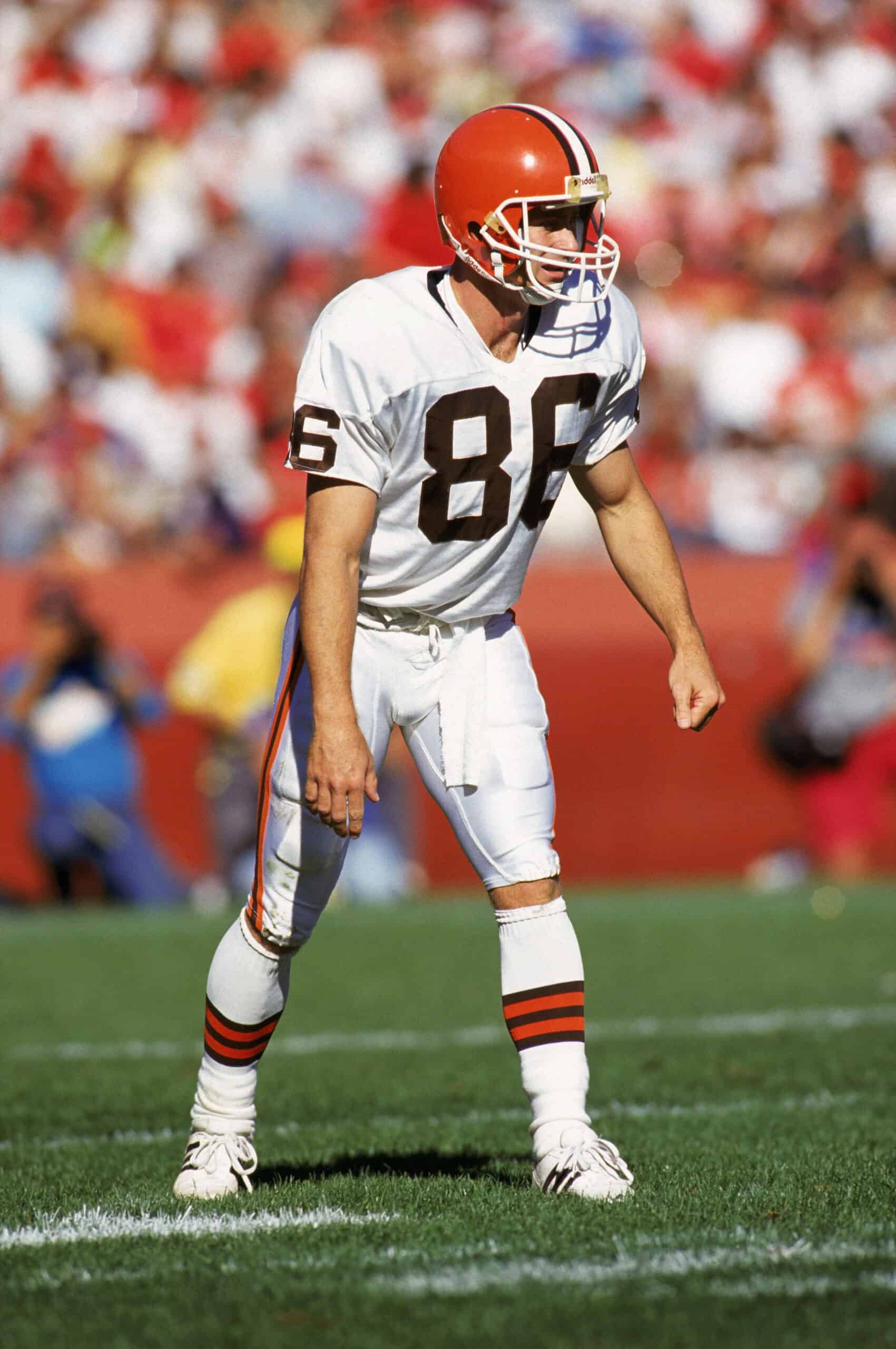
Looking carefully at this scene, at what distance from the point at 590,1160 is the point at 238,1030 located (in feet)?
2.27

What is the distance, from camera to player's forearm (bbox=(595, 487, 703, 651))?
391 cm

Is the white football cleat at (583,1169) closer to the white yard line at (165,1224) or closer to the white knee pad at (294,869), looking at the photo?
the white yard line at (165,1224)

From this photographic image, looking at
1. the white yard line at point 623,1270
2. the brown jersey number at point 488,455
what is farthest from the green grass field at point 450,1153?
the brown jersey number at point 488,455

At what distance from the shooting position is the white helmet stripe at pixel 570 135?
11.8 ft

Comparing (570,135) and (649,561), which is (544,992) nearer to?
(649,561)

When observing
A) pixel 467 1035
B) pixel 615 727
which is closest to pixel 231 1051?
pixel 467 1035

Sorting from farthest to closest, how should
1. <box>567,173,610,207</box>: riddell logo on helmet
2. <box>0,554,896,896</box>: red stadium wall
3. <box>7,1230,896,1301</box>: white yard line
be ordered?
1. <box>0,554,896,896</box>: red stadium wall
2. <box>567,173,610,207</box>: riddell logo on helmet
3. <box>7,1230,896,1301</box>: white yard line

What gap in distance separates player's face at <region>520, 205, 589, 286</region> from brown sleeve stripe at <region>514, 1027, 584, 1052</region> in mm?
1328

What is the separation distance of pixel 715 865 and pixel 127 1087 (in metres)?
5.65

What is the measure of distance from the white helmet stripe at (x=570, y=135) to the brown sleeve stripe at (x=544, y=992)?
143 cm

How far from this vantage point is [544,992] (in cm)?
369

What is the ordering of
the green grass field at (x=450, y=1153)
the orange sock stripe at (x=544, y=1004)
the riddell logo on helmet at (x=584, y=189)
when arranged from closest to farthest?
the green grass field at (x=450, y=1153)
the riddell logo on helmet at (x=584, y=189)
the orange sock stripe at (x=544, y=1004)

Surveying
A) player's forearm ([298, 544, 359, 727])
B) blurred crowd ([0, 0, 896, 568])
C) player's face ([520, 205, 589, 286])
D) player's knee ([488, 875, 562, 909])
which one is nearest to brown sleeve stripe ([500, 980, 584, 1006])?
player's knee ([488, 875, 562, 909])

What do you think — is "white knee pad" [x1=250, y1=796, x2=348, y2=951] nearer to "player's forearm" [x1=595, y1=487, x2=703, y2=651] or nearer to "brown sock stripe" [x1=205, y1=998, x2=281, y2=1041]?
"brown sock stripe" [x1=205, y1=998, x2=281, y2=1041]
